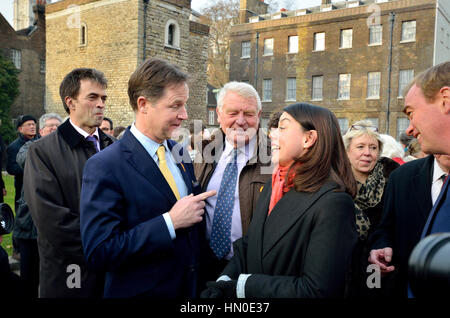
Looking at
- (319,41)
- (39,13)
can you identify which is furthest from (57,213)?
(39,13)

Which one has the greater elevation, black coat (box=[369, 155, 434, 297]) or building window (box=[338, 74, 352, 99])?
building window (box=[338, 74, 352, 99])

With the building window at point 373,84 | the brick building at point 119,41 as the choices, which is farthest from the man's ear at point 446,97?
the building window at point 373,84

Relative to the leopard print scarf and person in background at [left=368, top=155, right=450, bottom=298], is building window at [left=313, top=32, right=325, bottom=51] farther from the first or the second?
person in background at [left=368, top=155, right=450, bottom=298]

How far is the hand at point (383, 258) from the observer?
2492 millimetres

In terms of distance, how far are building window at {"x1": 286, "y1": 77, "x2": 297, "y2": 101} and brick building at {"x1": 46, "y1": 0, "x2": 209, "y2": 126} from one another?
23.7 ft

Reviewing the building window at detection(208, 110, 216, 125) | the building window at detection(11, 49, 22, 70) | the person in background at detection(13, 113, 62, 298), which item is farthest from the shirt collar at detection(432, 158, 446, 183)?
the building window at detection(11, 49, 22, 70)

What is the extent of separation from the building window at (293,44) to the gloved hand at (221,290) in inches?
1204

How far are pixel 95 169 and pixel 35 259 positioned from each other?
275 cm

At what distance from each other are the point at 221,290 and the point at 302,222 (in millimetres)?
584

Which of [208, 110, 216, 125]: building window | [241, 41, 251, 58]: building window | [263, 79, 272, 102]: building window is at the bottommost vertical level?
[208, 110, 216, 125]: building window

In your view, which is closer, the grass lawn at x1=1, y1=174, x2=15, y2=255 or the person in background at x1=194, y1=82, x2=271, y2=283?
the person in background at x1=194, y1=82, x2=271, y2=283

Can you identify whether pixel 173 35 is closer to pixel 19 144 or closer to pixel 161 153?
pixel 19 144

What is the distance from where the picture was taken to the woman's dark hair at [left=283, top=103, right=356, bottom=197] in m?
2.00
